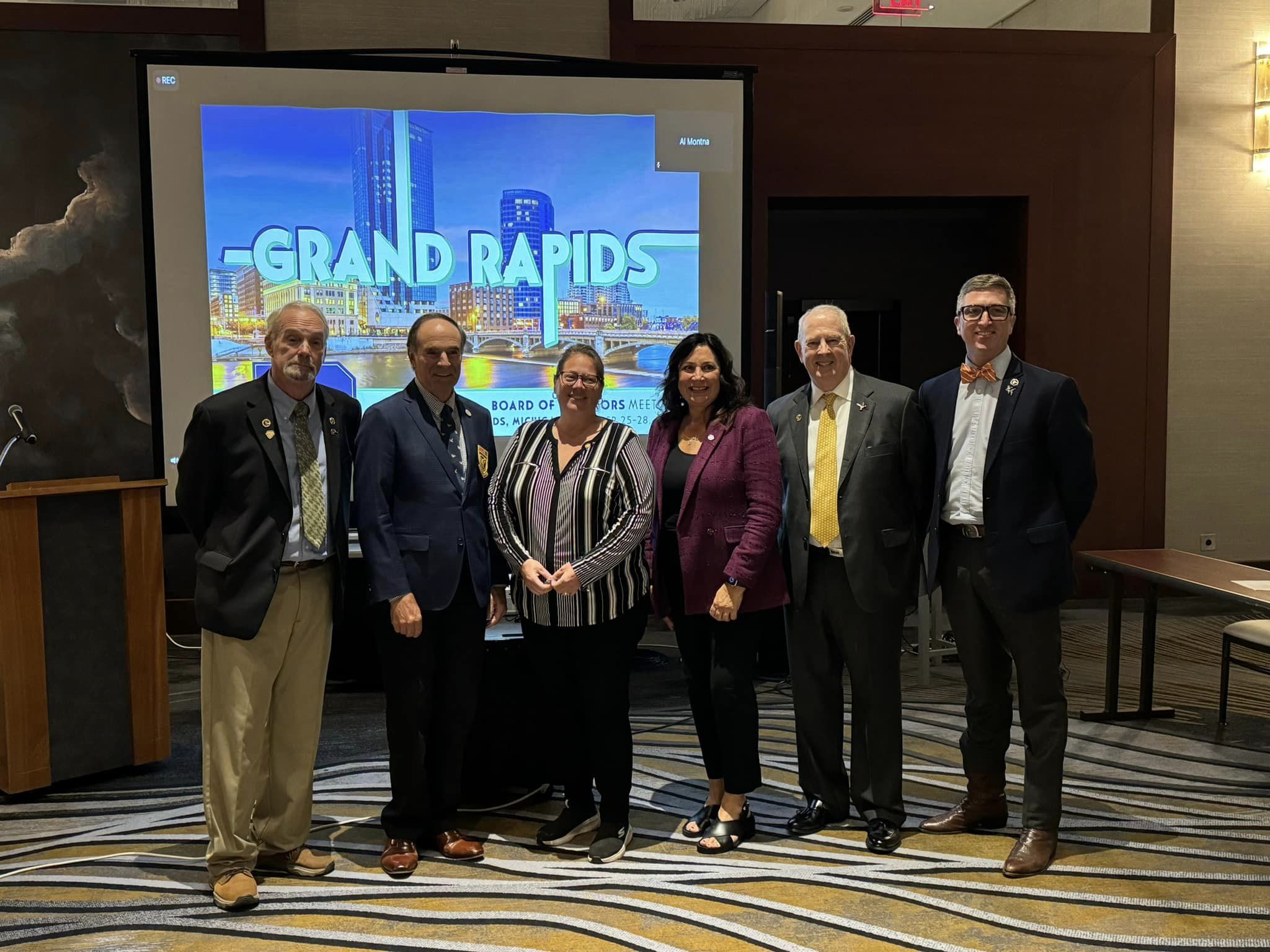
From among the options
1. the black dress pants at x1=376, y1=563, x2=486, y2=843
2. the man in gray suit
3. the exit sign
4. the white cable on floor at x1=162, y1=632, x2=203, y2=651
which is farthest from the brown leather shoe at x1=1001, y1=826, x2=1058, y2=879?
the exit sign

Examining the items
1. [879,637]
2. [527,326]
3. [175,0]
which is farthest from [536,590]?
[175,0]

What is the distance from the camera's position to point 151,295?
4.68 metres

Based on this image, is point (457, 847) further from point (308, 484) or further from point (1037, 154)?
point (1037, 154)

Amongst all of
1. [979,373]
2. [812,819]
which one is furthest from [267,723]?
[979,373]

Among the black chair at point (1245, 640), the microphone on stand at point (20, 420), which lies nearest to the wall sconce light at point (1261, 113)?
the black chair at point (1245, 640)

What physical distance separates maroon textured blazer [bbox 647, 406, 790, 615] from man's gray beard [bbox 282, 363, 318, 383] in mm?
1139

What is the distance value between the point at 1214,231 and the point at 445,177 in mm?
5143

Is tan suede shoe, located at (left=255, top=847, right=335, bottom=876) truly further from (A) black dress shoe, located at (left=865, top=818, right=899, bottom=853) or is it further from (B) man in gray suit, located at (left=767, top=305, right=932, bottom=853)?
(A) black dress shoe, located at (left=865, top=818, right=899, bottom=853)

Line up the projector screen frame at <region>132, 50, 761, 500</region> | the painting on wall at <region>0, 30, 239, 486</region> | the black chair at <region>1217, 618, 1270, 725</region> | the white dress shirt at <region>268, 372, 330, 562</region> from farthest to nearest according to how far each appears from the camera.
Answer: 1. the painting on wall at <region>0, 30, 239, 486</region>
2. the projector screen frame at <region>132, 50, 761, 500</region>
3. the black chair at <region>1217, 618, 1270, 725</region>
4. the white dress shirt at <region>268, 372, 330, 562</region>

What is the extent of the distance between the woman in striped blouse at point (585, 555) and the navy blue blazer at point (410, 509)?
0.14 metres

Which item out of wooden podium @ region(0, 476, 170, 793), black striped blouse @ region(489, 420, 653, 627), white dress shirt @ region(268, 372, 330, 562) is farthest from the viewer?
wooden podium @ region(0, 476, 170, 793)

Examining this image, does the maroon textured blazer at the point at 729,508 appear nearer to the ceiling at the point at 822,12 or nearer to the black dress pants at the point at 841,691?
the black dress pants at the point at 841,691

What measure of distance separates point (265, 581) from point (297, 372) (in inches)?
22.8

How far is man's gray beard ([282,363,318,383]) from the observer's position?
2738mm
